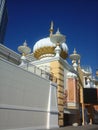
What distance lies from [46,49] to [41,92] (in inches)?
322

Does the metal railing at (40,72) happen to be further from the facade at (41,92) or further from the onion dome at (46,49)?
the onion dome at (46,49)

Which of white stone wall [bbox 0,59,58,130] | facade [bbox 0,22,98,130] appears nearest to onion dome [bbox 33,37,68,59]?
facade [bbox 0,22,98,130]

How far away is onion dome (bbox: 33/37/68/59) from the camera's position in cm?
2073

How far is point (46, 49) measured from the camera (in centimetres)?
2089

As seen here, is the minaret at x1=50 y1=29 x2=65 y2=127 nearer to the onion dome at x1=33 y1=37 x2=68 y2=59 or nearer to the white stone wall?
the white stone wall

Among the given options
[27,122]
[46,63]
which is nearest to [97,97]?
[46,63]

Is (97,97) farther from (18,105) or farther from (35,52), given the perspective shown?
(18,105)

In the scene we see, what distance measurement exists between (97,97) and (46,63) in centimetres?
901

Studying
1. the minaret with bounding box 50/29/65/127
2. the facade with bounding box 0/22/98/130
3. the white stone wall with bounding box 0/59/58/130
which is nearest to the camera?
the white stone wall with bounding box 0/59/58/130

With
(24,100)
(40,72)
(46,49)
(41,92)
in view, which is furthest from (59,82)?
(24,100)

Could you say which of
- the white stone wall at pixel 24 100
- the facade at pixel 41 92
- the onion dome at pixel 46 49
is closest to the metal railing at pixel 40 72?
the facade at pixel 41 92

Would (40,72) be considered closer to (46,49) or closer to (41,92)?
(41,92)

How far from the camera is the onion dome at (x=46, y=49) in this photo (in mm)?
20734

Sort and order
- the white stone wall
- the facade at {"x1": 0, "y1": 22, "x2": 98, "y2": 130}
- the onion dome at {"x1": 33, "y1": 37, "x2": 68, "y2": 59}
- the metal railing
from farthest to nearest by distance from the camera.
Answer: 1. the onion dome at {"x1": 33, "y1": 37, "x2": 68, "y2": 59}
2. the metal railing
3. the facade at {"x1": 0, "y1": 22, "x2": 98, "y2": 130}
4. the white stone wall
